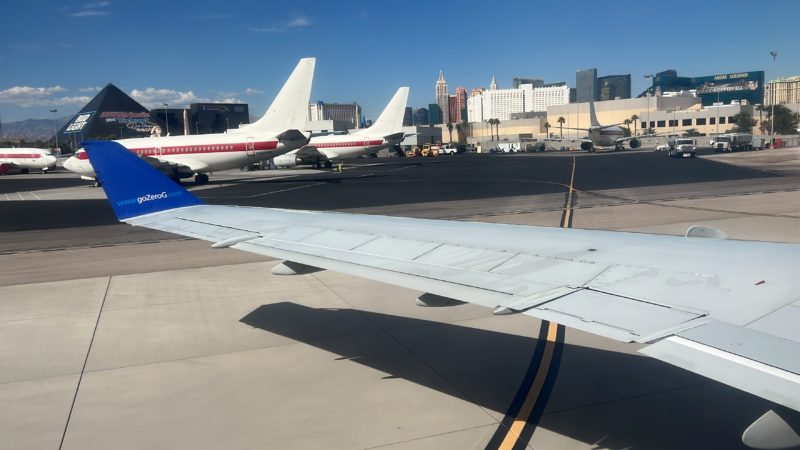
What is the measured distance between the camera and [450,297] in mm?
4996

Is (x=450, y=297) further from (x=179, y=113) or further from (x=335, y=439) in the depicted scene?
(x=179, y=113)

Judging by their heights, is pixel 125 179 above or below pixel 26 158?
below

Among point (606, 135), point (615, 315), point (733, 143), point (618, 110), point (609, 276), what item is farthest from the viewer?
point (618, 110)

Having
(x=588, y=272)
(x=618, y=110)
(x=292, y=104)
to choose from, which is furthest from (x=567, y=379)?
(x=618, y=110)

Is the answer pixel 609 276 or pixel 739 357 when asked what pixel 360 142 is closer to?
pixel 609 276

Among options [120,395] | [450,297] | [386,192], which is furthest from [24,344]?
[386,192]

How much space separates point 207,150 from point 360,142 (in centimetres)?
2388

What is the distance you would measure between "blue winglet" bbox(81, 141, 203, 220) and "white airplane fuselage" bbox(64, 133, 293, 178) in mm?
35597

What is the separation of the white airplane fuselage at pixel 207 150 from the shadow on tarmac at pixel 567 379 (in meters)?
34.7

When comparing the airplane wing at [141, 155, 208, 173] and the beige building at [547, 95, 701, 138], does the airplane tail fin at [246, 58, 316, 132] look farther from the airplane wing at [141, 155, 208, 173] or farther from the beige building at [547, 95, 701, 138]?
the beige building at [547, 95, 701, 138]

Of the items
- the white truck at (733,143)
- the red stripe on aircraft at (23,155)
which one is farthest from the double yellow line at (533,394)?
the red stripe on aircraft at (23,155)

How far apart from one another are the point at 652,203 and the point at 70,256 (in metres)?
22.8

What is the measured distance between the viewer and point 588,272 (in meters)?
5.09

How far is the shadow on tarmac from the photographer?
6035 millimetres
